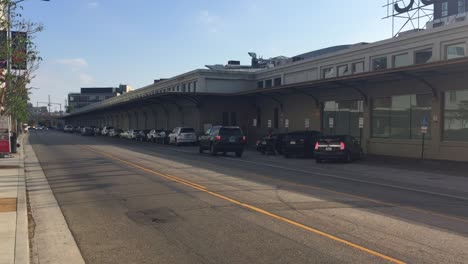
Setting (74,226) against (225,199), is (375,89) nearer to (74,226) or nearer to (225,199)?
(225,199)

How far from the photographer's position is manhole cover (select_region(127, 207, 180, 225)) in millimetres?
9358

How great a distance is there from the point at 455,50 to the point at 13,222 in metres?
25.9

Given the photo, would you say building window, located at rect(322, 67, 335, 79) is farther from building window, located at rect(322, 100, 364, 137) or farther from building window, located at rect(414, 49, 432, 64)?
building window, located at rect(414, 49, 432, 64)

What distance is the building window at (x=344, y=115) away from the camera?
33.0 m

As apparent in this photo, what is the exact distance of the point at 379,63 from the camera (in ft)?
113

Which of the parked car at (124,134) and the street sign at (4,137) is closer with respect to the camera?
the street sign at (4,137)

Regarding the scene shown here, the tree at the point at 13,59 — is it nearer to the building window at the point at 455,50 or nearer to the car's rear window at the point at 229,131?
the car's rear window at the point at 229,131

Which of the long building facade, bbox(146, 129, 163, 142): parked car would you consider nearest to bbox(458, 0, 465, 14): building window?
the long building facade

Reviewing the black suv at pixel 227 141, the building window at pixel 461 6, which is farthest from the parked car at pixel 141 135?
the building window at pixel 461 6

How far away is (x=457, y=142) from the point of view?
24688mm

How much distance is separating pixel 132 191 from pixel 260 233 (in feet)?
20.1

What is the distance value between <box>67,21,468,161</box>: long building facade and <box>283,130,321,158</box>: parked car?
8.24 ft

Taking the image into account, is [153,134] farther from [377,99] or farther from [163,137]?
[377,99]

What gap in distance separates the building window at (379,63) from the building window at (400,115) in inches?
154
